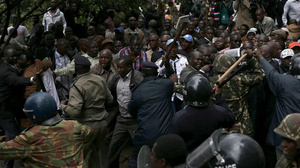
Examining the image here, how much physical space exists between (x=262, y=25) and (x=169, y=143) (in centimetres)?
1215

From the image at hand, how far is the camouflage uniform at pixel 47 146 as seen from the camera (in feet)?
17.0

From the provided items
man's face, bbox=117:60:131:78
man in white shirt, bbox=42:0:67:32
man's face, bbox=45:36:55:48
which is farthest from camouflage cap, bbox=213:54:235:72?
man in white shirt, bbox=42:0:67:32

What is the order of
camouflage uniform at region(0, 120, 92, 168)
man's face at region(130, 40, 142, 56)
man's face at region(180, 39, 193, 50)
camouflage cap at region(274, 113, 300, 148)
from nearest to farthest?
camouflage cap at region(274, 113, 300, 148) → camouflage uniform at region(0, 120, 92, 168) → man's face at region(130, 40, 142, 56) → man's face at region(180, 39, 193, 50)

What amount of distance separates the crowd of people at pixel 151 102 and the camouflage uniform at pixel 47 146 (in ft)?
0.03

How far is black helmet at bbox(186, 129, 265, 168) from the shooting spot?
305 cm

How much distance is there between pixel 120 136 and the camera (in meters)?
8.39

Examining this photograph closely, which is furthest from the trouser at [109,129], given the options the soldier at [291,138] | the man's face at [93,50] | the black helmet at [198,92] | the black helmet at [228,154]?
the black helmet at [228,154]

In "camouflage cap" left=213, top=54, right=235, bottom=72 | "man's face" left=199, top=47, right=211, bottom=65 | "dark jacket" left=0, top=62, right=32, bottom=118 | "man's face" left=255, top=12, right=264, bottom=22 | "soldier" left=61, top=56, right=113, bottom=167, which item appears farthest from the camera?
"man's face" left=255, top=12, right=264, bottom=22

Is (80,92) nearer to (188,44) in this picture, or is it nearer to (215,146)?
(188,44)

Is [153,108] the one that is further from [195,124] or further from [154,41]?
[154,41]

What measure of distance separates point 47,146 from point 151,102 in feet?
7.04

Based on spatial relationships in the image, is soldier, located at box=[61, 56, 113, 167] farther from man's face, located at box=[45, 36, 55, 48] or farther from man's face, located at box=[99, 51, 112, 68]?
man's face, located at box=[45, 36, 55, 48]

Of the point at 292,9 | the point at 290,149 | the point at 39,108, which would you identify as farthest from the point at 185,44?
the point at 292,9

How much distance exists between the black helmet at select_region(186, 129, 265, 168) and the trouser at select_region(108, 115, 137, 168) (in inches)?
204
